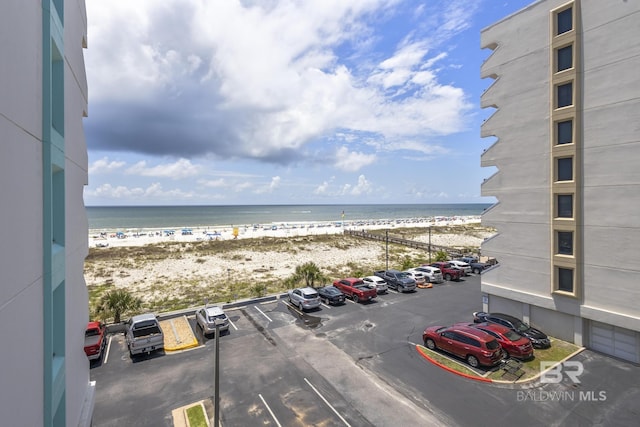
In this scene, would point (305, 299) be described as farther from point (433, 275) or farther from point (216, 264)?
point (216, 264)

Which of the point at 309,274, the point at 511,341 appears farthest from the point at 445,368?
the point at 309,274

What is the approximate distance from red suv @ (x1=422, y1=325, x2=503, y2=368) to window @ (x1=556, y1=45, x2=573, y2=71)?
17.7 metres

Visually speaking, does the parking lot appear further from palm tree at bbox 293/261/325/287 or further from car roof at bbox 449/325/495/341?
palm tree at bbox 293/261/325/287

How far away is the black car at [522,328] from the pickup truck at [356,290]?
9.10 m

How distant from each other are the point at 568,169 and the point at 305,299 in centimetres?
2100

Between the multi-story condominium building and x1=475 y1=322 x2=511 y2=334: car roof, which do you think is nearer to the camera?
the multi-story condominium building

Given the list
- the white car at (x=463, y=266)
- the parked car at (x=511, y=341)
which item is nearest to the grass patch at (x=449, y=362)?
the parked car at (x=511, y=341)

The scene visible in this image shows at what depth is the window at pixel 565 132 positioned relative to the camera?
1938cm

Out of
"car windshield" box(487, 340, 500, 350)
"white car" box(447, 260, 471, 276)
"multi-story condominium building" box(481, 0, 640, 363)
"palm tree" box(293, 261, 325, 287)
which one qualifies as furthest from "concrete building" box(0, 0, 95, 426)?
"white car" box(447, 260, 471, 276)

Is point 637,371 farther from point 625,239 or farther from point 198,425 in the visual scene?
point 198,425

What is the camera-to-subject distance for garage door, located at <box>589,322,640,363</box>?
17341mm

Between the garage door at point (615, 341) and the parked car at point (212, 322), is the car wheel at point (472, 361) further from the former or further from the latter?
the parked car at point (212, 322)

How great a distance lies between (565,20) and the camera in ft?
63.9
